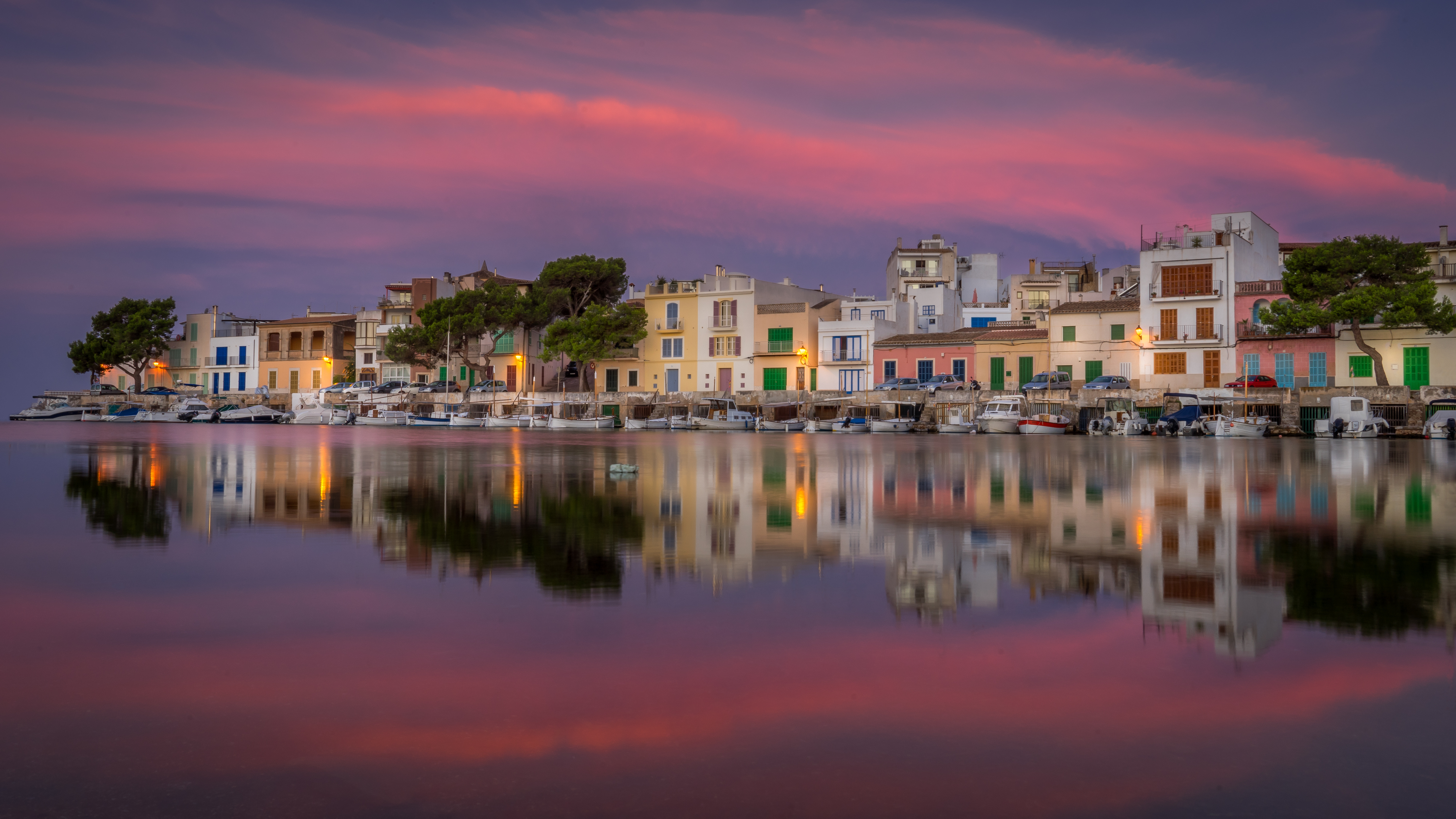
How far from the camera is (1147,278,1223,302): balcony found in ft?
191

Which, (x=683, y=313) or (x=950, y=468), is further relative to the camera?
(x=683, y=313)

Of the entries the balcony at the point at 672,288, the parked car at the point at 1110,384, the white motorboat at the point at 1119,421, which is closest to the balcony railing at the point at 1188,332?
the parked car at the point at 1110,384

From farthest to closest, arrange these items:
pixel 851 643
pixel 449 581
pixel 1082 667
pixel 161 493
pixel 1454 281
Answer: pixel 1454 281 → pixel 161 493 → pixel 449 581 → pixel 851 643 → pixel 1082 667

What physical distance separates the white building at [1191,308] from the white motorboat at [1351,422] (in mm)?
6577

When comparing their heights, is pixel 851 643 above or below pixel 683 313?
below

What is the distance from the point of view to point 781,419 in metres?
68.8

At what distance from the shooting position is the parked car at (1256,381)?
180ft

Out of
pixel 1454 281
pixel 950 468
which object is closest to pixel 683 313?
pixel 1454 281

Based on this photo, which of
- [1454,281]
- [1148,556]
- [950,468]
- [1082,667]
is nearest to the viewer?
[1082,667]

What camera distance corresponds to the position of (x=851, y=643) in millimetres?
6703

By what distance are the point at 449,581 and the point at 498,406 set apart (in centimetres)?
7105

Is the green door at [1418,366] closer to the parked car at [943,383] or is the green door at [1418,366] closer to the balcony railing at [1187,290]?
the balcony railing at [1187,290]

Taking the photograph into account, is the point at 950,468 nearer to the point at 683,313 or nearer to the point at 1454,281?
the point at 1454,281

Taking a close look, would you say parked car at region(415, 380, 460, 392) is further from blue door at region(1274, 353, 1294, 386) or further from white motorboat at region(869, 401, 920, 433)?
blue door at region(1274, 353, 1294, 386)
